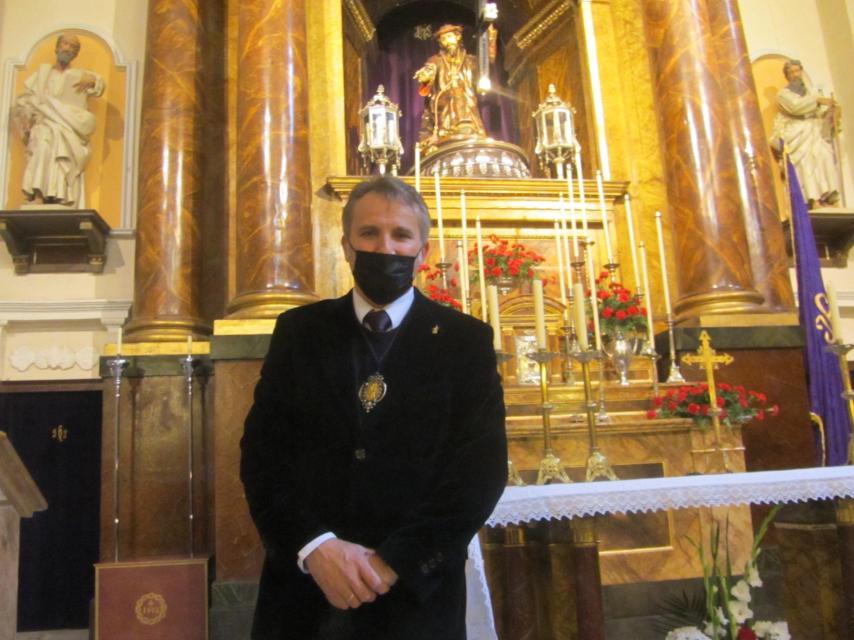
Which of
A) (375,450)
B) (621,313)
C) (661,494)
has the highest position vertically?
(621,313)

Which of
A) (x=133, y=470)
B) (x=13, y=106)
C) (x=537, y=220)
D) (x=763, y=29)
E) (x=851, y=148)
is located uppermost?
(x=763, y=29)

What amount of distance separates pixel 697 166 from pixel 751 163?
64cm

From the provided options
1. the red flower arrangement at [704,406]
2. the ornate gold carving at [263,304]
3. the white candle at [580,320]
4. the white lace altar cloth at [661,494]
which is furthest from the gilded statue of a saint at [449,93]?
the white lace altar cloth at [661,494]

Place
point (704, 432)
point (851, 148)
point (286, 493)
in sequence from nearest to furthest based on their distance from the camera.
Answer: point (286, 493), point (704, 432), point (851, 148)

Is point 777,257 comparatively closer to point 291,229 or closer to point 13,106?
point 291,229

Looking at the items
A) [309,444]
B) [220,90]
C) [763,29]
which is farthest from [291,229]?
[763,29]

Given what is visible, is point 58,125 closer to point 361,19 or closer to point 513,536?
point 361,19

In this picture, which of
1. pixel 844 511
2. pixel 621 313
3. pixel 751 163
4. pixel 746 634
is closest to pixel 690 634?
pixel 746 634

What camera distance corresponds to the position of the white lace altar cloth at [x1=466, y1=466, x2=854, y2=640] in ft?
8.53

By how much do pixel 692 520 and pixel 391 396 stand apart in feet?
9.96

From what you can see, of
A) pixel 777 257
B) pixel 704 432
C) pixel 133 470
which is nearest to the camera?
pixel 704 432

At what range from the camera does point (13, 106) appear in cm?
713

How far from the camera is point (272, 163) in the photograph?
18.9 ft

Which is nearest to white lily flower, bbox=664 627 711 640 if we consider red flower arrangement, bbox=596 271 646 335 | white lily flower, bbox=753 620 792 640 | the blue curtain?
white lily flower, bbox=753 620 792 640
